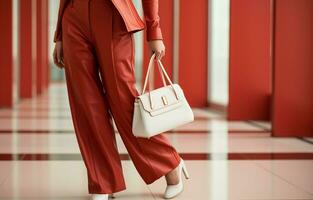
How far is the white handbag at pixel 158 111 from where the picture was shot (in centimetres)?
257

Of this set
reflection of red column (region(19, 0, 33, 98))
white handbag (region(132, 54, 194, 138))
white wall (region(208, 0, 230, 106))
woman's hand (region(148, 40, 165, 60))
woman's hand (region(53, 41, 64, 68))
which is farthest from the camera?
reflection of red column (region(19, 0, 33, 98))

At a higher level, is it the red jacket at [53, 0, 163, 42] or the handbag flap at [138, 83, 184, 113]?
the red jacket at [53, 0, 163, 42]

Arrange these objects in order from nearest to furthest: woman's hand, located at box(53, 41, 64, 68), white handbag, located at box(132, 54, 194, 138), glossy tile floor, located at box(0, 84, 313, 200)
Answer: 1. white handbag, located at box(132, 54, 194, 138)
2. woman's hand, located at box(53, 41, 64, 68)
3. glossy tile floor, located at box(0, 84, 313, 200)

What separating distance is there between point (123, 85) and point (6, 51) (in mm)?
8172

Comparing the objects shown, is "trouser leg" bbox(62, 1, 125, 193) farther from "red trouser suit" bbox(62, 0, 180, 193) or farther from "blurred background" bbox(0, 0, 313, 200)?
"blurred background" bbox(0, 0, 313, 200)

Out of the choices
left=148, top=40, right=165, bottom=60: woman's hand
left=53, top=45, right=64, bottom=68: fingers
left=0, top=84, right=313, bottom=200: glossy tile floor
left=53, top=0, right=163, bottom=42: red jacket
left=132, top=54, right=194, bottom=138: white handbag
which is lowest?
left=0, top=84, right=313, bottom=200: glossy tile floor

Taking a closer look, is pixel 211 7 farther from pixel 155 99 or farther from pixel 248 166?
pixel 155 99

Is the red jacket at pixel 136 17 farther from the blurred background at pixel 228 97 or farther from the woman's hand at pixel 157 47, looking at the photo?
the blurred background at pixel 228 97

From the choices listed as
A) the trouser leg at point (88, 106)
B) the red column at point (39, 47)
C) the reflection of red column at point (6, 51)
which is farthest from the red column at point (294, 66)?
the red column at point (39, 47)

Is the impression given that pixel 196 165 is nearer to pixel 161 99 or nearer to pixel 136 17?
pixel 161 99

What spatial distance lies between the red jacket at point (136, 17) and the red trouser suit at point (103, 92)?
4 centimetres

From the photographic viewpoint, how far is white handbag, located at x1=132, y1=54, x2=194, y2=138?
2.57m

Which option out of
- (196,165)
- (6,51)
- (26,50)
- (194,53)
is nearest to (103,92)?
(196,165)

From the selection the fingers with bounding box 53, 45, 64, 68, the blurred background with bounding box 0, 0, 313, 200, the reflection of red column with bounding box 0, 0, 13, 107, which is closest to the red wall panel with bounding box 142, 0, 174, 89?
the blurred background with bounding box 0, 0, 313, 200
